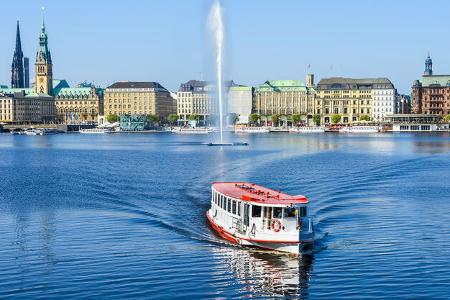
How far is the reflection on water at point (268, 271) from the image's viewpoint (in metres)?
27.0

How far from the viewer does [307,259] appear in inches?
1227

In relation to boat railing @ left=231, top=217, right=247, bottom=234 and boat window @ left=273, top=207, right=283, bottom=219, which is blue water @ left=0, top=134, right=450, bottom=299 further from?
boat window @ left=273, top=207, right=283, bottom=219

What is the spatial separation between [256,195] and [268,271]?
19.6 feet

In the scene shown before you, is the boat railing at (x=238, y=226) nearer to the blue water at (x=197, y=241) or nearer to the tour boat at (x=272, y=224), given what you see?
the tour boat at (x=272, y=224)

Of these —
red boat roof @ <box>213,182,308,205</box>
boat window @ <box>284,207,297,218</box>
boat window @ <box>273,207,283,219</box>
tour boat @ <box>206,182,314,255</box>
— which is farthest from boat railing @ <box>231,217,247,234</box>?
boat window @ <box>284,207,297,218</box>

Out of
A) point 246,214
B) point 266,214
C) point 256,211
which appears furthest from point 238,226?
point 266,214

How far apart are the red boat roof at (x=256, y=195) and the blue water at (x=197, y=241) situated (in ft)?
7.02

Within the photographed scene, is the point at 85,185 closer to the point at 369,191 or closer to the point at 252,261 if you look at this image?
the point at 369,191

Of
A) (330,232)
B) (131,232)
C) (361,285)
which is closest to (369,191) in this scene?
(330,232)

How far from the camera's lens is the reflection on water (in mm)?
27002

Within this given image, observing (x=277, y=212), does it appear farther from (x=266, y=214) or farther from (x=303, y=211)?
(x=303, y=211)

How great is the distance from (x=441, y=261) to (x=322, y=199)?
18703 mm

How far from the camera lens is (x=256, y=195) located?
34.8m

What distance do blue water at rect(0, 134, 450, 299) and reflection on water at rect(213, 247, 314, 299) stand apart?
0.13 ft
